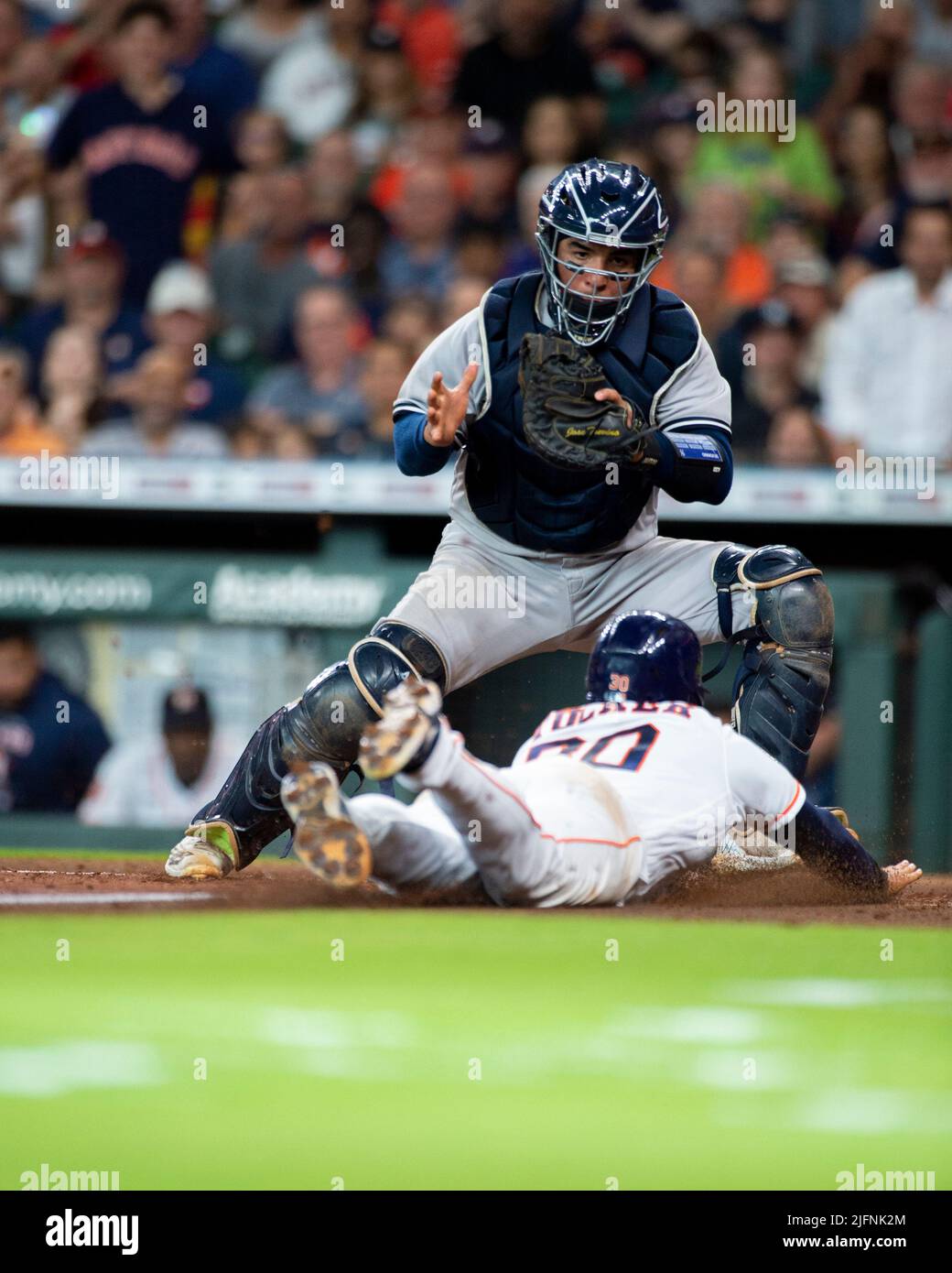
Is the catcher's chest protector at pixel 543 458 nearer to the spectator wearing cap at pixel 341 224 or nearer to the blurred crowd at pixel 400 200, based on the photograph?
the blurred crowd at pixel 400 200

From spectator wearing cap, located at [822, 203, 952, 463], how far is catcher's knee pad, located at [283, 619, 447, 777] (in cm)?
391

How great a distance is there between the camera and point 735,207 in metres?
9.79

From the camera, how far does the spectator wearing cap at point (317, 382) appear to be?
354 inches

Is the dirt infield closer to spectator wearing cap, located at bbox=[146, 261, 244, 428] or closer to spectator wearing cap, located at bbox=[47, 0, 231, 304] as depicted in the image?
spectator wearing cap, located at bbox=[146, 261, 244, 428]

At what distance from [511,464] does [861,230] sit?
4.64 m

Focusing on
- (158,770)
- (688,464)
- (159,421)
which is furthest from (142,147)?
(688,464)

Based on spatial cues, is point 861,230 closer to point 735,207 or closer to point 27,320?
point 735,207

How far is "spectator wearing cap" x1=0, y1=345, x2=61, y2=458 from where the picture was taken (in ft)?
29.7

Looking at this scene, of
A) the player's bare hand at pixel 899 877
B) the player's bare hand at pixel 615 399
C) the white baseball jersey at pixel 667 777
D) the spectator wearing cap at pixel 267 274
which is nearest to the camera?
the white baseball jersey at pixel 667 777

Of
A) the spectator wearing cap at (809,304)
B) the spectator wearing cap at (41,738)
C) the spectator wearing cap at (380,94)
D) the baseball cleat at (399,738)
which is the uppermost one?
the spectator wearing cap at (380,94)

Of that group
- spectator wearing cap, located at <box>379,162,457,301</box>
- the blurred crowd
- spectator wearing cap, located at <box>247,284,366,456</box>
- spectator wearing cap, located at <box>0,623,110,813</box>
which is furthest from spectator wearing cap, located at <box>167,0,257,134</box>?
spectator wearing cap, located at <box>0,623,110,813</box>

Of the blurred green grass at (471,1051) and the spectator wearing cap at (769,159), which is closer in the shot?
the blurred green grass at (471,1051)

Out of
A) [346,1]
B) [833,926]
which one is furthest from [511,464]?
[346,1]

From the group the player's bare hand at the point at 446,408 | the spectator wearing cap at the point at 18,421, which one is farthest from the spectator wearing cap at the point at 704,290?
the player's bare hand at the point at 446,408
